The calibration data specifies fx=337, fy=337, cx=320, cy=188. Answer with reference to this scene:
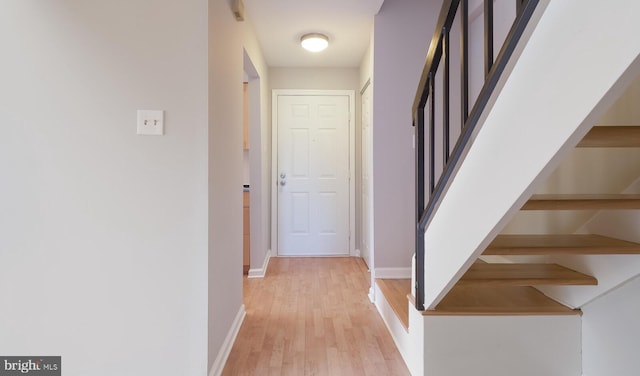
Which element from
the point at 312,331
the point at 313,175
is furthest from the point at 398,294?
the point at 313,175

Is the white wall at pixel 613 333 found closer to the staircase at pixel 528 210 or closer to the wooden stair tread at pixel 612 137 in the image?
the staircase at pixel 528 210

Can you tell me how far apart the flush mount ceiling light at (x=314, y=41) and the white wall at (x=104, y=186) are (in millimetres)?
1663

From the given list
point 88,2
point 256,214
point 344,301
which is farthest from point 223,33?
point 344,301

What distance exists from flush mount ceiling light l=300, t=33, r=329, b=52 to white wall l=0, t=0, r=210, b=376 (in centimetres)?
166

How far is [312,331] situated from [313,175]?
2.16 m

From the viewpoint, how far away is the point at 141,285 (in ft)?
5.11

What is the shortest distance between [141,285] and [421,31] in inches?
103

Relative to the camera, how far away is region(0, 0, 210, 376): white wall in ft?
5.02

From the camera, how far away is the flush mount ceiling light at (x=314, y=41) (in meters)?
3.04

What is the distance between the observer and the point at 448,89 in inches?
47.8

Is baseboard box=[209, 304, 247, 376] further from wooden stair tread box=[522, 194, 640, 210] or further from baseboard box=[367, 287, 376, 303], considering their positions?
wooden stair tread box=[522, 194, 640, 210]

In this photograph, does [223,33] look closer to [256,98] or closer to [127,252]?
[127,252]

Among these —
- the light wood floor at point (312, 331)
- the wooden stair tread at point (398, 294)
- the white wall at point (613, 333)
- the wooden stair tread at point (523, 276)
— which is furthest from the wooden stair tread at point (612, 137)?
the light wood floor at point (312, 331)

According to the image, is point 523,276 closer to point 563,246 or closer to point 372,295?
point 563,246
